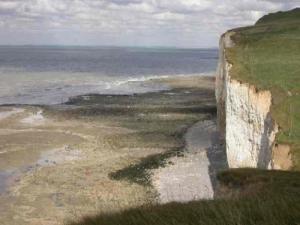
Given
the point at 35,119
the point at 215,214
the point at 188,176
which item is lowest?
the point at 35,119

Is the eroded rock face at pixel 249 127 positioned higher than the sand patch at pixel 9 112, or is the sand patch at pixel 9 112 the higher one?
the eroded rock face at pixel 249 127

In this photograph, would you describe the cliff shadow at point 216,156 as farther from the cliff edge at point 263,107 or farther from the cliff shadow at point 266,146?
the cliff shadow at point 266,146

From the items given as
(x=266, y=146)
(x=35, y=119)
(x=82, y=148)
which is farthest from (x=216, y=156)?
(x=35, y=119)

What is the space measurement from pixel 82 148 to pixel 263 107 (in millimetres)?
15514

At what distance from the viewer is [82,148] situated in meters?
34.2

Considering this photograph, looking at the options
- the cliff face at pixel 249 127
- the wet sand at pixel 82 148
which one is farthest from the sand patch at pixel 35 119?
the cliff face at pixel 249 127

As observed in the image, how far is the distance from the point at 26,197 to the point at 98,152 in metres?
9.53

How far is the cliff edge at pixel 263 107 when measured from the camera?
1803cm

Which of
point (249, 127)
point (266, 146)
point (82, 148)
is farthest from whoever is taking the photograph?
point (82, 148)

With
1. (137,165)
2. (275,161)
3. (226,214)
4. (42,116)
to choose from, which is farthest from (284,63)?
(42,116)

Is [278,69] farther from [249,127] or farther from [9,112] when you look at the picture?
[9,112]

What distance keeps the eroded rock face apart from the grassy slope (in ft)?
1.39

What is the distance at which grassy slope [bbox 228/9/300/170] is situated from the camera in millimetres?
19094

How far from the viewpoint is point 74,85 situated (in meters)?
80.6
